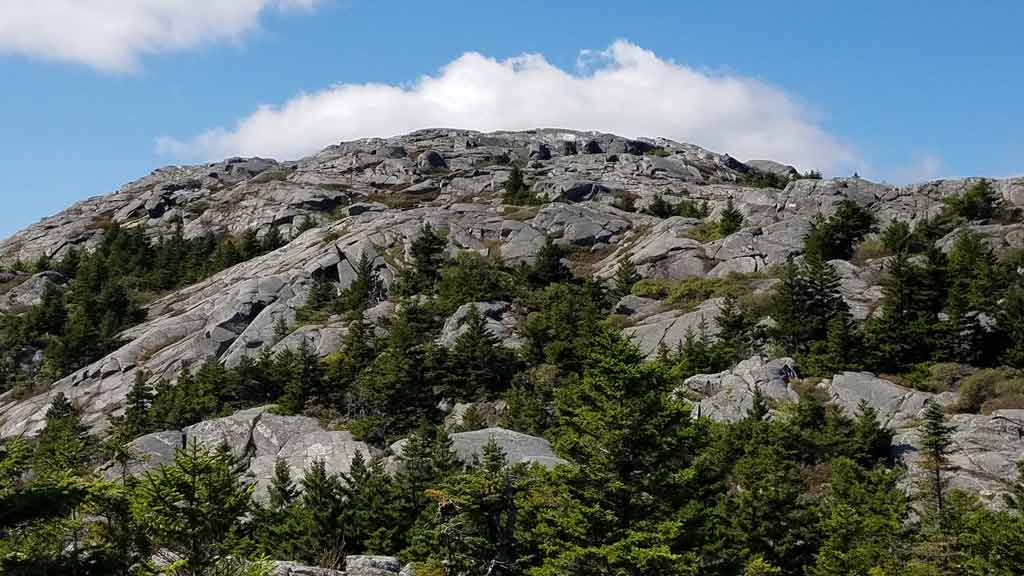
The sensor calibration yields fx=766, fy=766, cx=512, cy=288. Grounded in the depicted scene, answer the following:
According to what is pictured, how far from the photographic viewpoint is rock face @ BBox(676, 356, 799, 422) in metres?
45.3

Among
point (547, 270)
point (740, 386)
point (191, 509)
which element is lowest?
point (191, 509)

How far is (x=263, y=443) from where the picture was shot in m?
48.9

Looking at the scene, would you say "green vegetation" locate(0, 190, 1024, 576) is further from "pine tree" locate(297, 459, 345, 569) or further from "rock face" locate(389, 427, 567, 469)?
"rock face" locate(389, 427, 567, 469)

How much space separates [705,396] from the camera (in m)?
47.1

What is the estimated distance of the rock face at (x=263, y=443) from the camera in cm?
4588

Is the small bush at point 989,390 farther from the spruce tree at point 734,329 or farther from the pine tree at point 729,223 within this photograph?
the pine tree at point 729,223

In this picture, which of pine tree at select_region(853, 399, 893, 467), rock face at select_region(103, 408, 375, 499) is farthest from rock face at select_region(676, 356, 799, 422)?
rock face at select_region(103, 408, 375, 499)

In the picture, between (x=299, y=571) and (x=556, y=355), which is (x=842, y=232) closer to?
(x=556, y=355)

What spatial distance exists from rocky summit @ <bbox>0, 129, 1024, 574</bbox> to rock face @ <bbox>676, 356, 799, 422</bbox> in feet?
0.71

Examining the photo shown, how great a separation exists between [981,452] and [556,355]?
24.6 m

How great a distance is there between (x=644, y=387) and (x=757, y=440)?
15941 millimetres

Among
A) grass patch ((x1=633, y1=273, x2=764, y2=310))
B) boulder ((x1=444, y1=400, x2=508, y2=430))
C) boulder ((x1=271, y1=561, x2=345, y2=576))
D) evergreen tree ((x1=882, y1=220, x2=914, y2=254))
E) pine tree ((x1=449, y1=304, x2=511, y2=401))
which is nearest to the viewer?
boulder ((x1=271, y1=561, x2=345, y2=576))

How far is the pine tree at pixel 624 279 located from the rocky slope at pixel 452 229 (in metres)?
2.06

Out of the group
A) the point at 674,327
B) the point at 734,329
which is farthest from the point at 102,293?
the point at 734,329
